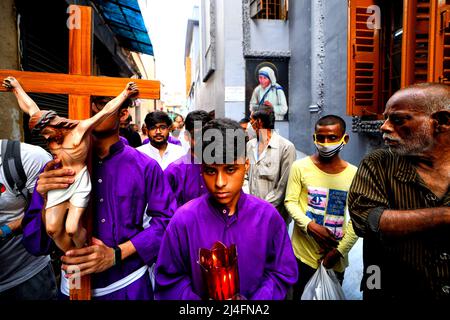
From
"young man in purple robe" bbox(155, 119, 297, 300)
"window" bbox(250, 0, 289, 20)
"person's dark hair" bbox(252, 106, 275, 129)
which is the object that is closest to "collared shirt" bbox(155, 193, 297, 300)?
"young man in purple robe" bbox(155, 119, 297, 300)

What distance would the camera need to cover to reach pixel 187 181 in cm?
261

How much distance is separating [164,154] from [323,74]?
188 inches

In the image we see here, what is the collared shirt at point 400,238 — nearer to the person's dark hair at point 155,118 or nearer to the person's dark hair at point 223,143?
→ the person's dark hair at point 223,143

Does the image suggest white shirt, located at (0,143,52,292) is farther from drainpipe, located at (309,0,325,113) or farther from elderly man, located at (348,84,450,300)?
drainpipe, located at (309,0,325,113)

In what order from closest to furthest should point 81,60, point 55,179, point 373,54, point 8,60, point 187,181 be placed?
1. point 55,179
2. point 81,60
3. point 187,181
4. point 8,60
5. point 373,54

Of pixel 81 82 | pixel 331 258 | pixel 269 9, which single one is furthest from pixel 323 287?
pixel 269 9

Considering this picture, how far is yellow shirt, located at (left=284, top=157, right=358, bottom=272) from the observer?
233 cm

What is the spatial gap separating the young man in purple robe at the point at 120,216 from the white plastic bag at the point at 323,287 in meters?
1.24

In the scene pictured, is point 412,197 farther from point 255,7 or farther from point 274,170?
point 255,7

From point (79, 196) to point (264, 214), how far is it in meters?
0.89

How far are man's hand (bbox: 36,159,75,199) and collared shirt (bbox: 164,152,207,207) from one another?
1388 millimetres

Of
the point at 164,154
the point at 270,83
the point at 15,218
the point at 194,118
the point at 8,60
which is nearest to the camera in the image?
the point at 15,218
